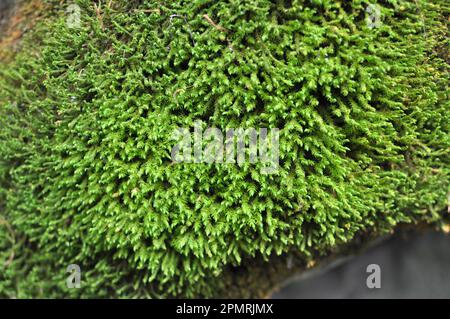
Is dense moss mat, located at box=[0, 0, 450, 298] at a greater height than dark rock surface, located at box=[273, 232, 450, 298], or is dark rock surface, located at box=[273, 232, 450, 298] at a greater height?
dense moss mat, located at box=[0, 0, 450, 298]

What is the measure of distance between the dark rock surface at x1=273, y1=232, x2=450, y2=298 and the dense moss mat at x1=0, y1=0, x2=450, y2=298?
1071mm

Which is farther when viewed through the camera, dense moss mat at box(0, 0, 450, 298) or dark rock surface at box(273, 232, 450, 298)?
dark rock surface at box(273, 232, 450, 298)

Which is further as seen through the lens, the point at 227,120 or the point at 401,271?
the point at 401,271

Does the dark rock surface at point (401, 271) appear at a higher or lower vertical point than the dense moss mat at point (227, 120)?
lower

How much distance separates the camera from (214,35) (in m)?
1.47

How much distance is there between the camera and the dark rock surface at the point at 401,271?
2783 millimetres

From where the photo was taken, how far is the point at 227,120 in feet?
5.02

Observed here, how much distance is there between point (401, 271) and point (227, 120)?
2.05 metres

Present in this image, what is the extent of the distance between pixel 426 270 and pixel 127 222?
87.9 inches

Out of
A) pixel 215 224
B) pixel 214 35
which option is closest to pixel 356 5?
pixel 214 35

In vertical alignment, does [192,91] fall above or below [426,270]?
above

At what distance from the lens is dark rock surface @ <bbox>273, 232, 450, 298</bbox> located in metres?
2.78

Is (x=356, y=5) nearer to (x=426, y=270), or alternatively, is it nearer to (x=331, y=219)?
(x=331, y=219)

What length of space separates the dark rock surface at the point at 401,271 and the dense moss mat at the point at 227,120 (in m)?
1.07
